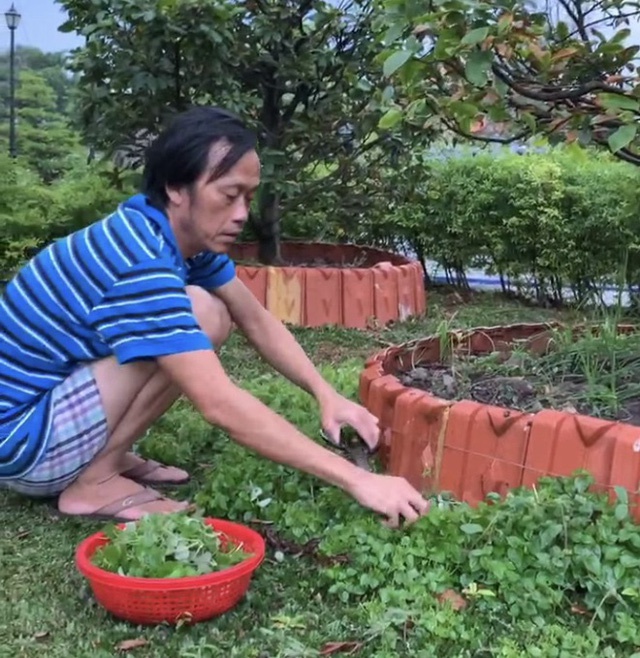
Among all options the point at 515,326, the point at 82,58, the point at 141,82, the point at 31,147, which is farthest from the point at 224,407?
the point at 31,147

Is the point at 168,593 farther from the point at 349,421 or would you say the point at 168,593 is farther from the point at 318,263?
Result: the point at 318,263

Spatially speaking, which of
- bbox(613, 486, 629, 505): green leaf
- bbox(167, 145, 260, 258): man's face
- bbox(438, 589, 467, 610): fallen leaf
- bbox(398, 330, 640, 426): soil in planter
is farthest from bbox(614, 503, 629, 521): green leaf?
bbox(167, 145, 260, 258): man's face

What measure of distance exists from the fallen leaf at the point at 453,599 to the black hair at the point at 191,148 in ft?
3.75

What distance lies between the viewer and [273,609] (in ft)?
7.47

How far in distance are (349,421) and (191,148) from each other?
0.83 m

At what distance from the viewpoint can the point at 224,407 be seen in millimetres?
2215

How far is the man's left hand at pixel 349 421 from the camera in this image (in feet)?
8.65

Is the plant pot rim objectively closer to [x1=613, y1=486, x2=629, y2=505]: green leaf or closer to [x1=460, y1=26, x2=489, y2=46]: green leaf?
[x1=613, y1=486, x2=629, y2=505]: green leaf

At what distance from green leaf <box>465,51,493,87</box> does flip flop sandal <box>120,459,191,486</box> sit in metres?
1.67

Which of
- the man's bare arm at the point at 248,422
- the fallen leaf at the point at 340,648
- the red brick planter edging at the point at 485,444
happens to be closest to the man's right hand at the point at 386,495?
the man's bare arm at the point at 248,422

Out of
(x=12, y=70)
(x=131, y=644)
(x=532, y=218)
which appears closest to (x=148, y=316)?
(x=131, y=644)

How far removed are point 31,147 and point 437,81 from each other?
8.44 meters

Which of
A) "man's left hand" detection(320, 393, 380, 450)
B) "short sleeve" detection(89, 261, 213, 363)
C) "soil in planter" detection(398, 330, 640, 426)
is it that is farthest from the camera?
"soil in planter" detection(398, 330, 640, 426)

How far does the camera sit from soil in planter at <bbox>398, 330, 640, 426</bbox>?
9.10 ft
